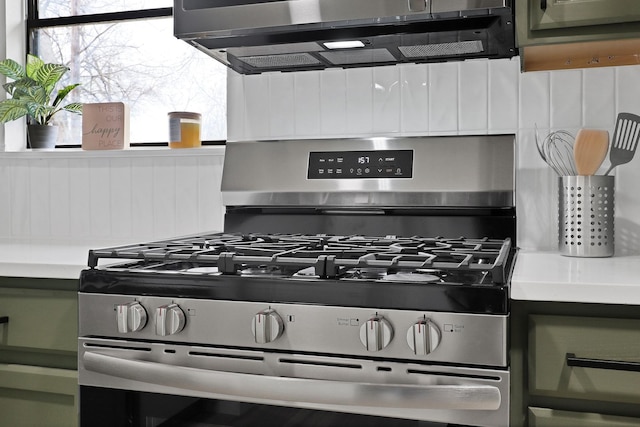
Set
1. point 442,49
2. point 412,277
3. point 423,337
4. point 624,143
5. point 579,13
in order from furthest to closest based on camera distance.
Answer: point 442,49 < point 624,143 < point 579,13 < point 412,277 < point 423,337

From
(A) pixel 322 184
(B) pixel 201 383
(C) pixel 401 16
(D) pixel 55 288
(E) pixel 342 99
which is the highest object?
(C) pixel 401 16

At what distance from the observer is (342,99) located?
1.88 meters

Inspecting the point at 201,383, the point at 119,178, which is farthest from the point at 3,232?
the point at 201,383

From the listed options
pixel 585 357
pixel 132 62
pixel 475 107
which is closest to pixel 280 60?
pixel 475 107

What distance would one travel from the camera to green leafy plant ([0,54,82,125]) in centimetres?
217

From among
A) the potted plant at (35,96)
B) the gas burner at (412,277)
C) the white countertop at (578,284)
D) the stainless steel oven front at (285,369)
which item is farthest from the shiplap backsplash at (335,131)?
the stainless steel oven front at (285,369)

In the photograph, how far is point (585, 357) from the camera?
1.08 m

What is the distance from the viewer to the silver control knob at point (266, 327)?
1.12 m

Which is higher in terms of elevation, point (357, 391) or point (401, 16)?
point (401, 16)

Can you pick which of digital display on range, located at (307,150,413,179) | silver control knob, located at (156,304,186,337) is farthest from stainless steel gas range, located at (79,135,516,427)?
digital display on range, located at (307,150,413,179)

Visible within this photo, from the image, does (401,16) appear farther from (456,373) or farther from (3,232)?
(3,232)

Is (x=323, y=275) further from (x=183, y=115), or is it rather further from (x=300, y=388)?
(x=183, y=115)

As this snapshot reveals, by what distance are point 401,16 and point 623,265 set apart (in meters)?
0.74

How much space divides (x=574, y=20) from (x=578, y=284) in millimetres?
656
